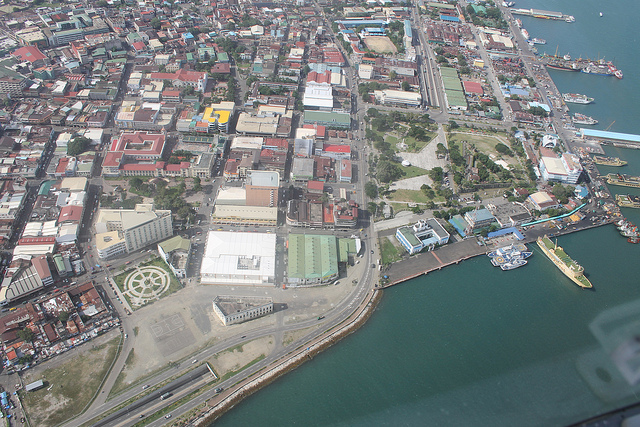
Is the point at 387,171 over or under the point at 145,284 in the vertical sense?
over

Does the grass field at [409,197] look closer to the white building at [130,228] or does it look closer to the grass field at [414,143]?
the grass field at [414,143]

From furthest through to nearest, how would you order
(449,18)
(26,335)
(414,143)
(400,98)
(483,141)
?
1. (449,18)
2. (400,98)
3. (483,141)
4. (414,143)
5. (26,335)

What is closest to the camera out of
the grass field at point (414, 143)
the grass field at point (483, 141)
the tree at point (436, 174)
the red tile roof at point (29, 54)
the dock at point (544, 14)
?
the tree at point (436, 174)

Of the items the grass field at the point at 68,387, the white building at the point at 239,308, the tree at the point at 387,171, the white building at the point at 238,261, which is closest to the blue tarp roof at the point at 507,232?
the tree at the point at 387,171

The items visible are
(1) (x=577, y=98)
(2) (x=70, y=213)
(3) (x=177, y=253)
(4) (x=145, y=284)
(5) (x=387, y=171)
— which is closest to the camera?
(4) (x=145, y=284)

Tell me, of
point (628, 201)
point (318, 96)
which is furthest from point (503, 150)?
point (318, 96)

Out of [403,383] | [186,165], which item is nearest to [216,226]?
[186,165]

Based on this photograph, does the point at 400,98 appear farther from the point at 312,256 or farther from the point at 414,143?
the point at 312,256
